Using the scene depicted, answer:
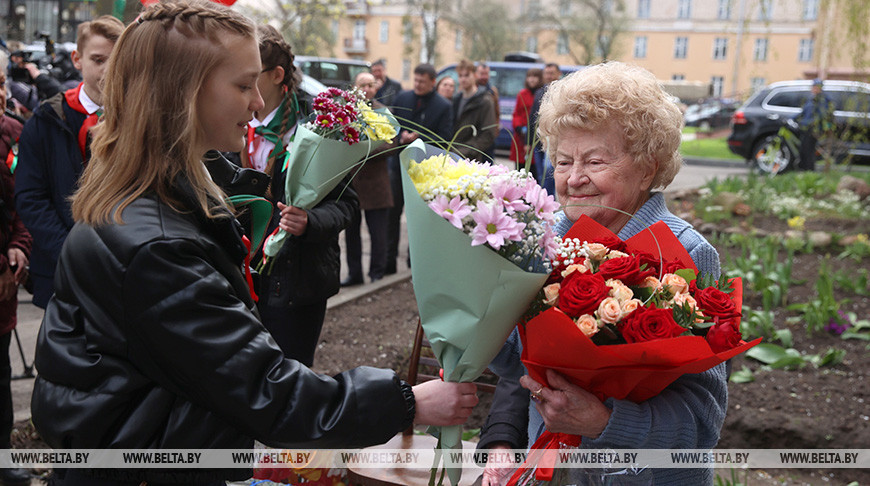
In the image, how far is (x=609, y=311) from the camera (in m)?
1.53

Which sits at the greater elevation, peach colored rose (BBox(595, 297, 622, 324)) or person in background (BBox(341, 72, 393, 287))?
peach colored rose (BBox(595, 297, 622, 324))

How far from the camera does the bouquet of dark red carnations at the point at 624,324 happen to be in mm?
1529

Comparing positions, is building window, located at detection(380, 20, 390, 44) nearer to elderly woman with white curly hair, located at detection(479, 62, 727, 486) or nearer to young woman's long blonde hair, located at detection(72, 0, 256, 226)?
elderly woman with white curly hair, located at detection(479, 62, 727, 486)

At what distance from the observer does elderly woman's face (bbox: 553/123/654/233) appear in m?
2.21

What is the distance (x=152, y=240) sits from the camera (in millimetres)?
1498

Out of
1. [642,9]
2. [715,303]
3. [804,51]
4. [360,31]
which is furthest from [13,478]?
[360,31]

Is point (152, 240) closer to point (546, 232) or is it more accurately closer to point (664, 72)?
point (546, 232)

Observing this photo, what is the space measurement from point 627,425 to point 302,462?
1.45m

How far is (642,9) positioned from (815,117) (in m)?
51.1

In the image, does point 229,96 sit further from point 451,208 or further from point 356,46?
point 356,46

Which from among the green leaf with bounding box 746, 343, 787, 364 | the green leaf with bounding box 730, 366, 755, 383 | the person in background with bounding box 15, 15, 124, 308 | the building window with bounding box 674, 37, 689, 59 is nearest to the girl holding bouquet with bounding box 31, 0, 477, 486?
the person in background with bounding box 15, 15, 124, 308

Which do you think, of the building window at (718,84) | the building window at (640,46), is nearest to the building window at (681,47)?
the building window at (640,46)

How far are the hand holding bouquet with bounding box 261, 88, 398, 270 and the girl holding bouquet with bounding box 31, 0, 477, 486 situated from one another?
110 centimetres

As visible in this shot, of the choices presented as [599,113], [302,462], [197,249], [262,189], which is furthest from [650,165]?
[302,462]
